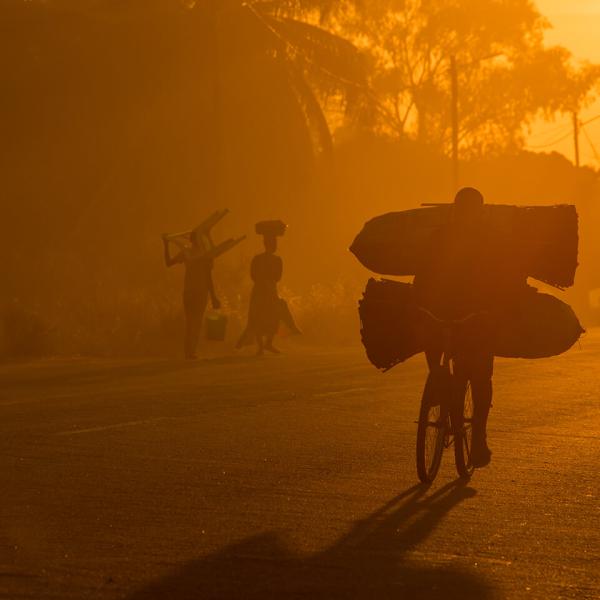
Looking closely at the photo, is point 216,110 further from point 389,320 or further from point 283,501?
point 283,501

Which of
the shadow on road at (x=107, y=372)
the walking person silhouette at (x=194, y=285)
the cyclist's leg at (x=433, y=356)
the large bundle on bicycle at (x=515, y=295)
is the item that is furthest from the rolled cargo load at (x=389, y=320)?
the walking person silhouette at (x=194, y=285)

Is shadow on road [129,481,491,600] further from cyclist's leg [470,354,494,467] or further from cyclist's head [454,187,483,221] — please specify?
cyclist's head [454,187,483,221]

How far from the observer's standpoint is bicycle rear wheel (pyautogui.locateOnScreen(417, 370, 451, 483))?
980 cm

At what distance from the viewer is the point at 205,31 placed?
127 ft

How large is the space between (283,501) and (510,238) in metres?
2.29

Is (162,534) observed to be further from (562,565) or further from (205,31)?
(205,31)

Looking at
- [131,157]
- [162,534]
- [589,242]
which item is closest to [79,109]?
[131,157]

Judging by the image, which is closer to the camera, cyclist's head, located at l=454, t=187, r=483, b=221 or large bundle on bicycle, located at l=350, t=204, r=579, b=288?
cyclist's head, located at l=454, t=187, r=483, b=221

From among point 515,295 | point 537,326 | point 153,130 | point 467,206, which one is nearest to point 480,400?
point 537,326

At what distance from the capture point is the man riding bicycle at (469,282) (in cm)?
1003

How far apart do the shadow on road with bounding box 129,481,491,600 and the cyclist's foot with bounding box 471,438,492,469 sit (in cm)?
193

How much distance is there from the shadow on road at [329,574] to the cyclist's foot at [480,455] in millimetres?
1926

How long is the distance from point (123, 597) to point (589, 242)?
57.9 meters

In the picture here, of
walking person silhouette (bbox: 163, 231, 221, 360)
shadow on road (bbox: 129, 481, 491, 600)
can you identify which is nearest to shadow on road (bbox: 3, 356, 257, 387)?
walking person silhouette (bbox: 163, 231, 221, 360)
